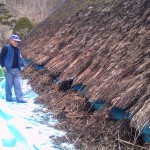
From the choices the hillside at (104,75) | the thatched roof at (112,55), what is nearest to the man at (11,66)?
the hillside at (104,75)

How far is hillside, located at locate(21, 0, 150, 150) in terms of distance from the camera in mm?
3533

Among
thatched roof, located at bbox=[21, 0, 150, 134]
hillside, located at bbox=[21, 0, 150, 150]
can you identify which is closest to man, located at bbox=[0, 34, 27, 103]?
hillside, located at bbox=[21, 0, 150, 150]

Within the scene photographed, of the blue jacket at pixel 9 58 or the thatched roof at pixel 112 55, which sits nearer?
the thatched roof at pixel 112 55

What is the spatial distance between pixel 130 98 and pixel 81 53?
2617 mm

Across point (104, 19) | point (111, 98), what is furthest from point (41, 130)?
point (104, 19)

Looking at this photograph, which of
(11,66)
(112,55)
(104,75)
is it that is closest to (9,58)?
(11,66)

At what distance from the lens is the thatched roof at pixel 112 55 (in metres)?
3.46

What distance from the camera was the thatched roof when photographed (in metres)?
3.46

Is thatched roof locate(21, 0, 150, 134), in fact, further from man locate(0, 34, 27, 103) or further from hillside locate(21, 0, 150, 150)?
man locate(0, 34, 27, 103)

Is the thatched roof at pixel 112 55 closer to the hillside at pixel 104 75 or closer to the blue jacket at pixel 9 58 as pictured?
the hillside at pixel 104 75

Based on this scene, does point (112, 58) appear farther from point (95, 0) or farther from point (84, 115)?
point (95, 0)

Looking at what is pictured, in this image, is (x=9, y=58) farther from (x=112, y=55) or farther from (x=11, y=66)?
(x=112, y=55)

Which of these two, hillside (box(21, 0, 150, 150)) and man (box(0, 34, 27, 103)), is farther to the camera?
man (box(0, 34, 27, 103))

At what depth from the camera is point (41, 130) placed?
4.55 m
